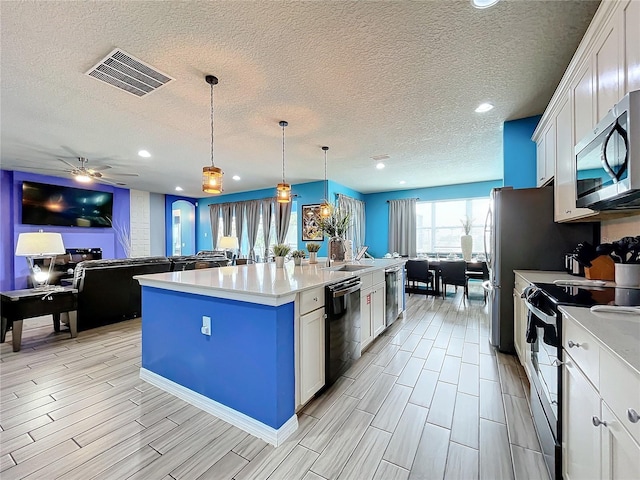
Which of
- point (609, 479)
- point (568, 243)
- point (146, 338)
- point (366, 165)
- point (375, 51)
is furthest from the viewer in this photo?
point (366, 165)

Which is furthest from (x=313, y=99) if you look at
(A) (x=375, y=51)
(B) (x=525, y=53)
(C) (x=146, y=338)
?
(C) (x=146, y=338)

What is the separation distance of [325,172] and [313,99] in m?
2.94

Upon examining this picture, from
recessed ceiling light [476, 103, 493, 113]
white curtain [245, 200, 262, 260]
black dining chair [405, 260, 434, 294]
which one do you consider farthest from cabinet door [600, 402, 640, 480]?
white curtain [245, 200, 262, 260]

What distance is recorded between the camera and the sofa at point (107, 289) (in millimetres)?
3572

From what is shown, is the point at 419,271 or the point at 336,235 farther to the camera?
the point at 419,271

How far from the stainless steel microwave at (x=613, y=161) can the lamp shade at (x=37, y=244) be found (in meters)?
4.73

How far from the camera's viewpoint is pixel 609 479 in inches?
Result: 33.8

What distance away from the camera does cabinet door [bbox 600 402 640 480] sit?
718mm

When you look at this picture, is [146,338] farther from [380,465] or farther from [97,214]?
[97,214]

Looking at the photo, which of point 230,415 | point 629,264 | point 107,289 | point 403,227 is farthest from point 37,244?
point 403,227

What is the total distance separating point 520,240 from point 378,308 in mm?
1654

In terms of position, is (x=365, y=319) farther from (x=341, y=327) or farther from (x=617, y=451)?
(x=617, y=451)

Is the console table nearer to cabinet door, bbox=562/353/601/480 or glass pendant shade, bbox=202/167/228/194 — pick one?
glass pendant shade, bbox=202/167/228/194

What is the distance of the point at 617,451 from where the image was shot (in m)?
0.80
